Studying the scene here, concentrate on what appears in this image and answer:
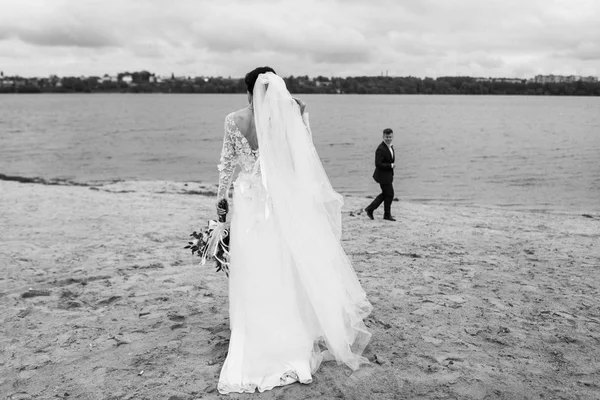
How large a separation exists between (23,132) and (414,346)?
47.7 meters

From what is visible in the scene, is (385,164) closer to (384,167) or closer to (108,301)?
(384,167)

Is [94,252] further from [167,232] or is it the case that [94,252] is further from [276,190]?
[276,190]

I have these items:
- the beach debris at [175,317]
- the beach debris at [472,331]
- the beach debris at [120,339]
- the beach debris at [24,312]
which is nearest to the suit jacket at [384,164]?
the beach debris at [472,331]

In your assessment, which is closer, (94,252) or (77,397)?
(77,397)

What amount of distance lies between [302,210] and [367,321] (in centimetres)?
168

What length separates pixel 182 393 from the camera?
Answer: 159 inches

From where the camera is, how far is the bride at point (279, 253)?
167 inches

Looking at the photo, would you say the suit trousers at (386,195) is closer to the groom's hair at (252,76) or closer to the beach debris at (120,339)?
the groom's hair at (252,76)

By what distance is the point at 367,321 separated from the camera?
5.40 metres

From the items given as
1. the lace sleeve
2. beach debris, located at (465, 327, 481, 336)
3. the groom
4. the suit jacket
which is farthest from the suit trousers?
the lace sleeve

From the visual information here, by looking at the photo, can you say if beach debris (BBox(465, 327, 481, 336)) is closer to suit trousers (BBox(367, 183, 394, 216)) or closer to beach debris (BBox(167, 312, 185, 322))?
beach debris (BBox(167, 312, 185, 322))

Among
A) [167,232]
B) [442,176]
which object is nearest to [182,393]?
[167,232]

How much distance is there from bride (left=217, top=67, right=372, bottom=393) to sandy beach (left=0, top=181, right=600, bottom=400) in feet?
0.81

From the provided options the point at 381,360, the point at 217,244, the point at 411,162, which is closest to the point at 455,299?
the point at 381,360
